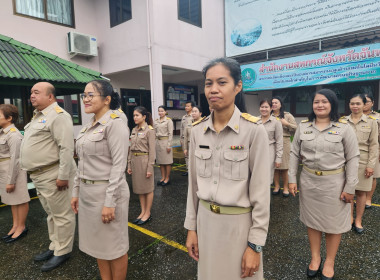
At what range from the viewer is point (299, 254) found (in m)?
2.81

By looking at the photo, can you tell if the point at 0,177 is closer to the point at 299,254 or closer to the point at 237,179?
the point at 237,179

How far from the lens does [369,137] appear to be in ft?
11.2

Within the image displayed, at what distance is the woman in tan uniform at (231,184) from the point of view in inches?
54.1

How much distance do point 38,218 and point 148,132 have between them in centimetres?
247

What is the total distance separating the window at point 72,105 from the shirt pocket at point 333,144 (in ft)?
Result: 29.5

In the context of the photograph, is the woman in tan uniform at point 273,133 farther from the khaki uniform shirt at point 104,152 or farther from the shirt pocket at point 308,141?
the khaki uniform shirt at point 104,152

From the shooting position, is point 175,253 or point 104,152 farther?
point 175,253

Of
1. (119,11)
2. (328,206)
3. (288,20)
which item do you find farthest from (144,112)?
(288,20)

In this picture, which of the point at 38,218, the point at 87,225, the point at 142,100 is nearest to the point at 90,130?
the point at 87,225

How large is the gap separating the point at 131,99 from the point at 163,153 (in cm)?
607

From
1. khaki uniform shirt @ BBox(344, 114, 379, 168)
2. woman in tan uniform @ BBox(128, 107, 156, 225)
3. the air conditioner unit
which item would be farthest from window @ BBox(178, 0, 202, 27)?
khaki uniform shirt @ BBox(344, 114, 379, 168)

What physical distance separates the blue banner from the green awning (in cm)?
669

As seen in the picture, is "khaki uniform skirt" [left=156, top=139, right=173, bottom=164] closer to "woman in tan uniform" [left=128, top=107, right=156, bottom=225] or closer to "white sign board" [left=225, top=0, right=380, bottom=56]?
"woman in tan uniform" [left=128, top=107, right=156, bottom=225]

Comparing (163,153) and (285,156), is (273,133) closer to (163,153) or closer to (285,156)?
(285,156)
